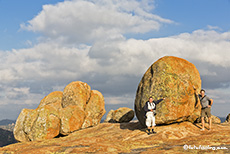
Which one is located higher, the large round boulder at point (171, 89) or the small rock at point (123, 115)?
the large round boulder at point (171, 89)

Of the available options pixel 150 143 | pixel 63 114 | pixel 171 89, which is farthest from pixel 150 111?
pixel 63 114

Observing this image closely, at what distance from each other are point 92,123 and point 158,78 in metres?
14.8

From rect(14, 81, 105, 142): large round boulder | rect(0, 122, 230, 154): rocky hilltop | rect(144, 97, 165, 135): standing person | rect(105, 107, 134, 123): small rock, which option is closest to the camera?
rect(0, 122, 230, 154): rocky hilltop

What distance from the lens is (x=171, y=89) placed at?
21188 millimetres

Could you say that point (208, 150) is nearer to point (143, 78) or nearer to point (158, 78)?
point (158, 78)

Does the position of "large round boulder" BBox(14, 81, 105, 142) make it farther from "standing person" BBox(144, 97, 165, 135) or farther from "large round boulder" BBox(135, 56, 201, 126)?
"standing person" BBox(144, 97, 165, 135)

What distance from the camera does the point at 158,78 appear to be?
72.0 ft

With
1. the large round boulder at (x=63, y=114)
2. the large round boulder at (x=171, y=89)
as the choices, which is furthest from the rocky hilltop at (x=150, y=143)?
the large round boulder at (x=63, y=114)

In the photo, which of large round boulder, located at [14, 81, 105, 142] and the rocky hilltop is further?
large round boulder, located at [14, 81, 105, 142]

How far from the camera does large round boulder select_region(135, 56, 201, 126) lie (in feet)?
68.6

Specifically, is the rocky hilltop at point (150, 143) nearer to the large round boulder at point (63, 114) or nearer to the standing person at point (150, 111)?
the standing person at point (150, 111)

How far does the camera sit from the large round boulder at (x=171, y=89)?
20922 millimetres

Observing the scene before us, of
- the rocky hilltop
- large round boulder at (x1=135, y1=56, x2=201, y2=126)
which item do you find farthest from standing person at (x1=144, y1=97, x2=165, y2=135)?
the rocky hilltop

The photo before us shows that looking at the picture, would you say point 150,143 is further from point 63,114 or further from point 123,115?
point 123,115
